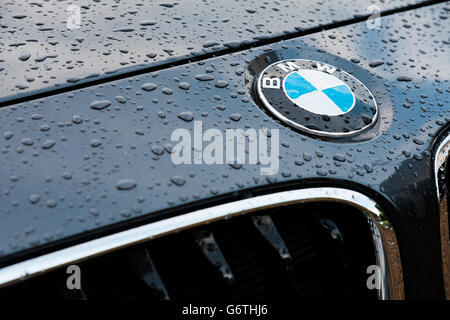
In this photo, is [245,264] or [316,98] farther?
[316,98]

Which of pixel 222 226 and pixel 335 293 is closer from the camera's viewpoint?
pixel 222 226

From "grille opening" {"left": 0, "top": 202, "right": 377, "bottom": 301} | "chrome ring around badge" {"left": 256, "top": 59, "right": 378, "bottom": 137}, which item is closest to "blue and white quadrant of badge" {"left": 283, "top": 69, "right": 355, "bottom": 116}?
"chrome ring around badge" {"left": 256, "top": 59, "right": 378, "bottom": 137}

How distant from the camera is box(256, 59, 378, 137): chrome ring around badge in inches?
60.1

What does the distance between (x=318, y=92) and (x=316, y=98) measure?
0.9 inches

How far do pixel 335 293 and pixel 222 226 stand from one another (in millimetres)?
427

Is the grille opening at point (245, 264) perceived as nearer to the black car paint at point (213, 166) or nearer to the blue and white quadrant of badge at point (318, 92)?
the black car paint at point (213, 166)

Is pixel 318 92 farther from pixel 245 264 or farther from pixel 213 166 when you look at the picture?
pixel 245 264

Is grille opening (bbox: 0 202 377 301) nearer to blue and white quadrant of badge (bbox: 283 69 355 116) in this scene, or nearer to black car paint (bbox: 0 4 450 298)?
black car paint (bbox: 0 4 450 298)

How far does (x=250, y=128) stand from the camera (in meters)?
1.45

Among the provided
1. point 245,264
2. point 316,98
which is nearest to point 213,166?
point 245,264

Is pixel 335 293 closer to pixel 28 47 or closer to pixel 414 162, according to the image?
pixel 414 162

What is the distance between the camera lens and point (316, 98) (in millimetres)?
1587

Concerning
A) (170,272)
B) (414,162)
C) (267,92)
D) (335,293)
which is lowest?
(335,293)

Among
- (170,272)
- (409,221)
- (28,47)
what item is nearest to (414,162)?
(409,221)
